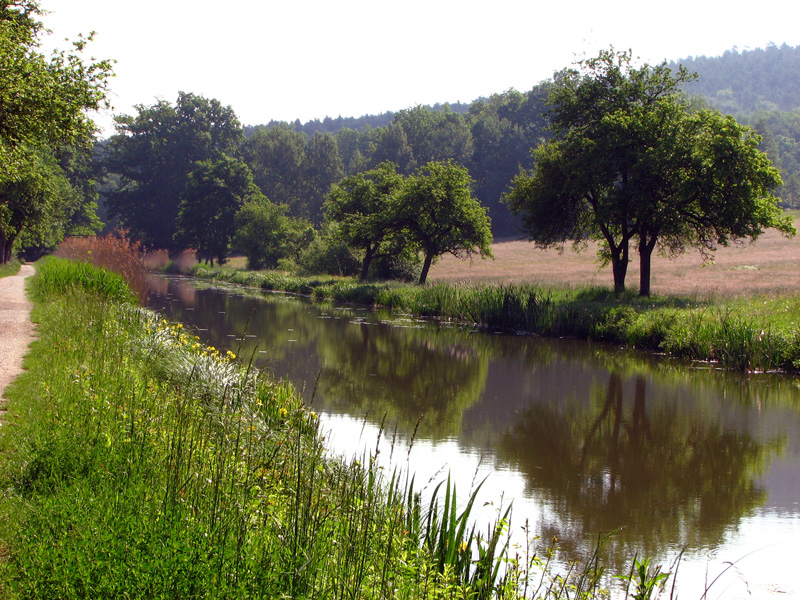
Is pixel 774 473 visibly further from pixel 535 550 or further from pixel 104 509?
pixel 104 509

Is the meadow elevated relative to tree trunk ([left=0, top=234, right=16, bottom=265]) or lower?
lower

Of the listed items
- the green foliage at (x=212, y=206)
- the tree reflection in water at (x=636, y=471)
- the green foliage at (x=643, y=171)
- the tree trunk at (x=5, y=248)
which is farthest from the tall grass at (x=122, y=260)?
the green foliage at (x=212, y=206)

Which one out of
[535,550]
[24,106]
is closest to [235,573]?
[535,550]

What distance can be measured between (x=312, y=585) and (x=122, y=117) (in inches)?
3658

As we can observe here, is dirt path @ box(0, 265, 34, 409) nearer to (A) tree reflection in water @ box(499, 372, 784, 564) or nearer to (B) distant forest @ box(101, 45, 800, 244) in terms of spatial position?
(A) tree reflection in water @ box(499, 372, 784, 564)

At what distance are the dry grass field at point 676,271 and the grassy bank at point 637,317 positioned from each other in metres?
3.25

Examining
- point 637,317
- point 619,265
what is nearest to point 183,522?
point 637,317

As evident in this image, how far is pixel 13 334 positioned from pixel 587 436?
10.1 metres

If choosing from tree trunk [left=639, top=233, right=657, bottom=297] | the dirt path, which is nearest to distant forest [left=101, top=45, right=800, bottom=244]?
tree trunk [left=639, top=233, right=657, bottom=297]

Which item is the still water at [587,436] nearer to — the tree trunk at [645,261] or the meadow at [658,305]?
the meadow at [658,305]

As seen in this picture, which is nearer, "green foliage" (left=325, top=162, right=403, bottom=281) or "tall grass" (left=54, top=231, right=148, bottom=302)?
"tall grass" (left=54, top=231, right=148, bottom=302)

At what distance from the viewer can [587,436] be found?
12.3 metres

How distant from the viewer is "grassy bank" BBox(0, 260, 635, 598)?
3.55 m

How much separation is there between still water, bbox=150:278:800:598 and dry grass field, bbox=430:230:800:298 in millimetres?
10219
